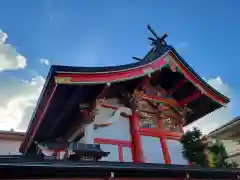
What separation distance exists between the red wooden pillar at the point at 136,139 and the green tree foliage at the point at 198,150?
68.1 inches

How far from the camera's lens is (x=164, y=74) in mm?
11859

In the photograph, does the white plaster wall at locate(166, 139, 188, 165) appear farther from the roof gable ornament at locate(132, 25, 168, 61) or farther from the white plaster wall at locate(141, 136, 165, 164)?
the roof gable ornament at locate(132, 25, 168, 61)

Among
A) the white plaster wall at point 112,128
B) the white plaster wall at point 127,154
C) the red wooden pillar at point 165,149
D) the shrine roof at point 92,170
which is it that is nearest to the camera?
the shrine roof at point 92,170

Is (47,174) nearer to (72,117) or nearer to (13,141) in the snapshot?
(72,117)

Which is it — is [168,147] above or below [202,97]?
below

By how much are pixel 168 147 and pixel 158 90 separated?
8.65 ft

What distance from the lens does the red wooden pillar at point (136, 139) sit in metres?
9.24

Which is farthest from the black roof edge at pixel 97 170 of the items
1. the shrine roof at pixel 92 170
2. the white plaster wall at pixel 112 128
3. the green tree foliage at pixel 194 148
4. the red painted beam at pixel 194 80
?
the red painted beam at pixel 194 80

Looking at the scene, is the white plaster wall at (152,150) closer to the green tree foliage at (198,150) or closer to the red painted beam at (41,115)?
the green tree foliage at (198,150)

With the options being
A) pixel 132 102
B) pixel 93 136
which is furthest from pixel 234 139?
pixel 93 136

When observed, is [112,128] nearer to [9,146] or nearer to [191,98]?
[191,98]

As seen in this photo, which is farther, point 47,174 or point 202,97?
point 202,97

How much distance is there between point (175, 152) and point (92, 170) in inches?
205

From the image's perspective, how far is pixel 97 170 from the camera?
6137mm
